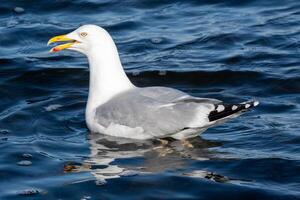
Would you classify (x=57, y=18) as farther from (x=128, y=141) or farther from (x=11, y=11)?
(x=128, y=141)

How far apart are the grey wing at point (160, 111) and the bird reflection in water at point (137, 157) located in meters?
0.17

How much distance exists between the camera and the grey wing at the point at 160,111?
27.8ft

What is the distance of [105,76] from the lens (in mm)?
9367

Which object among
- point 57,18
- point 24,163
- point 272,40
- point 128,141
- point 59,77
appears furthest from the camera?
point 57,18

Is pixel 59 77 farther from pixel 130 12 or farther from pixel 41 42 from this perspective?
pixel 130 12

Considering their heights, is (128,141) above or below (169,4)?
below

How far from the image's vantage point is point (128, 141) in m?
8.77

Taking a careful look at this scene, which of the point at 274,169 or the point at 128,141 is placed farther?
the point at 128,141

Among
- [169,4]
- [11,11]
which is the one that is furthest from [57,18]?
[169,4]

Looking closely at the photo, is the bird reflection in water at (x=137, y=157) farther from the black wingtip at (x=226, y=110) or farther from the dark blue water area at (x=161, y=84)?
the black wingtip at (x=226, y=110)

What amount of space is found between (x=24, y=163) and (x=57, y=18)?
19.6 ft

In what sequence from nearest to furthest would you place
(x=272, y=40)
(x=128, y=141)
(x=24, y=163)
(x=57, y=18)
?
(x=24, y=163)
(x=128, y=141)
(x=272, y=40)
(x=57, y=18)

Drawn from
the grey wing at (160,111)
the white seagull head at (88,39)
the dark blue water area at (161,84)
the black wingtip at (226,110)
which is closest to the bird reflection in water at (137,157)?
the dark blue water area at (161,84)

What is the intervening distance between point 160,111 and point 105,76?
102 cm
